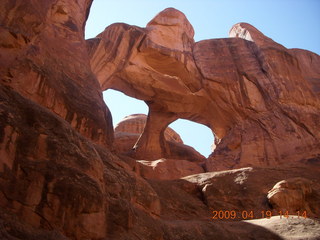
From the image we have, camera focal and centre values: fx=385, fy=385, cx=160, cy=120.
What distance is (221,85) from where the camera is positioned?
78.6 feet

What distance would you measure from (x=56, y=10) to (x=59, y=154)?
11.4 m

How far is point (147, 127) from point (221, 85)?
20.1 feet

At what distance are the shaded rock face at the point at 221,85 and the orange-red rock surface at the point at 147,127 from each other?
0.08 meters

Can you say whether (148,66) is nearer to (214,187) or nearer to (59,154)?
(214,187)

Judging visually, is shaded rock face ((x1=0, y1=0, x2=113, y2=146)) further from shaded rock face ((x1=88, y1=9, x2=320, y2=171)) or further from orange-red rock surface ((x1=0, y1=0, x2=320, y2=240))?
shaded rock face ((x1=88, y1=9, x2=320, y2=171))

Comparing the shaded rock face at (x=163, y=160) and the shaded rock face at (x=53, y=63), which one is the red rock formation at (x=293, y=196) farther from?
the shaded rock face at (x=163, y=160)

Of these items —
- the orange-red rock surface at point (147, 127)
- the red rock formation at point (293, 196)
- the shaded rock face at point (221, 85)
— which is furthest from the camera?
the shaded rock face at point (221, 85)

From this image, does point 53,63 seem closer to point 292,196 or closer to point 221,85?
point 292,196

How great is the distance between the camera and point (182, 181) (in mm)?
15383

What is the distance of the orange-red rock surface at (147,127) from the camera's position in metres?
5.41

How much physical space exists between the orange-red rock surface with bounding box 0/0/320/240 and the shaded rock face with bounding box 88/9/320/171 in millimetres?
75
